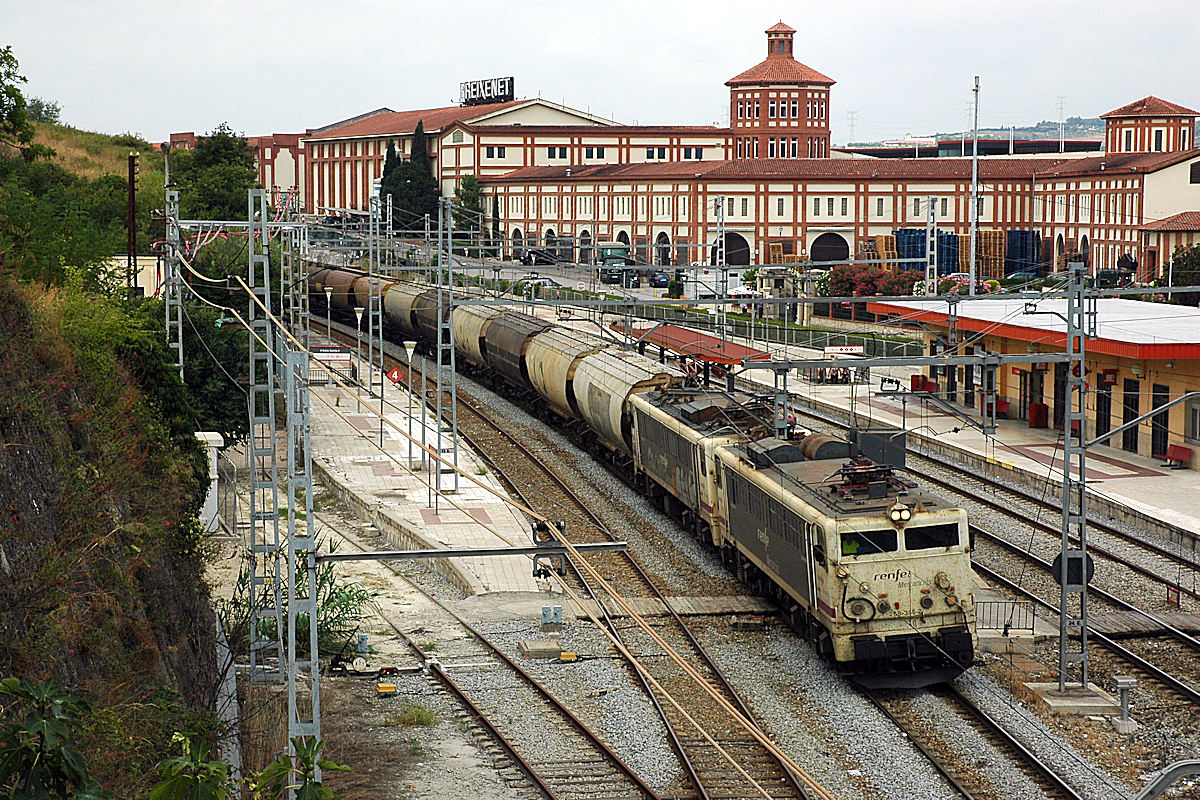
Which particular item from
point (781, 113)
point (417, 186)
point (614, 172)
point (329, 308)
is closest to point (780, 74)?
point (781, 113)

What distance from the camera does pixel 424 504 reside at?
95.6 ft

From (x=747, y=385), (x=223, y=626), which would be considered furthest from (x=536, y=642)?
(x=747, y=385)

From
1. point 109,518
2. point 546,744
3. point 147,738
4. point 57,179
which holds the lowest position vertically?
point 546,744

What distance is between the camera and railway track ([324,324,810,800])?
14695mm

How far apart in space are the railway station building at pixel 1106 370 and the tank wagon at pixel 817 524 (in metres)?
7.28

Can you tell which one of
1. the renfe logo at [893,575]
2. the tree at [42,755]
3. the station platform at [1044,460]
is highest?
the tree at [42,755]

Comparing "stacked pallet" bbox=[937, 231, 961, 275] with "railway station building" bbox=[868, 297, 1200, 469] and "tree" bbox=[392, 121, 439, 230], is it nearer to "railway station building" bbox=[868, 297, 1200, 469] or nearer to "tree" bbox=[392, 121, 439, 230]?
"railway station building" bbox=[868, 297, 1200, 469]

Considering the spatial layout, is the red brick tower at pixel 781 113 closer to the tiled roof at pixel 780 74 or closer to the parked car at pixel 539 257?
the tiled roof at pixel 780 74

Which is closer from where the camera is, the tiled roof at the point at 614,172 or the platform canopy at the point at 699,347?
the platform canopy at the point at 699,347

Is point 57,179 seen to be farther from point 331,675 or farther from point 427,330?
point 331,675

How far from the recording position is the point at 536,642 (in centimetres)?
1948

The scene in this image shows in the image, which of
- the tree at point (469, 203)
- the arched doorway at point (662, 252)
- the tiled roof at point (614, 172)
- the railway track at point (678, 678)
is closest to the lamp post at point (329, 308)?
the railway track at point (678, 678)

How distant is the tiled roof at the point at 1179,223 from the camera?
63469 mm

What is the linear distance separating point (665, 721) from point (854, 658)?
8.57ft
